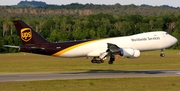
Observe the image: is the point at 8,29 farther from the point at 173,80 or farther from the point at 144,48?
the point at 173,80

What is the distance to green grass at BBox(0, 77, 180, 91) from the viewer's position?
44.1m

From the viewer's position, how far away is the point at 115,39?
64.2 meters

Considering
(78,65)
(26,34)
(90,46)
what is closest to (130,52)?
(90,46)

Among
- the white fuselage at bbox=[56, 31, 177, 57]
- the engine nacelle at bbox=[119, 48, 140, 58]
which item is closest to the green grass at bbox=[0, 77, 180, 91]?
the engine nacelle at bbox=[119, 48, 140, 58]

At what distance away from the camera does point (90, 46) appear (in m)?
63.6

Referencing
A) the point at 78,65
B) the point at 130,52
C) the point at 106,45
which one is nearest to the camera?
the point at 130,52

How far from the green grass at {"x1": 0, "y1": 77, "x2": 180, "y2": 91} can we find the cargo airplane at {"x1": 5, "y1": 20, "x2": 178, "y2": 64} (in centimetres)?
1036

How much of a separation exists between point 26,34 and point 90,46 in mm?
8202

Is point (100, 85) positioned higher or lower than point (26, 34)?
Answer: lower

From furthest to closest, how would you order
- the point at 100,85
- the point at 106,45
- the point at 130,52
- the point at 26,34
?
the point at 106,45
the point at 130,52
the point at 26,34
the point at 100,85

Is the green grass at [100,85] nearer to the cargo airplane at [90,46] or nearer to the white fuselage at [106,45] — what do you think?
the cargo airplane at [90,46]

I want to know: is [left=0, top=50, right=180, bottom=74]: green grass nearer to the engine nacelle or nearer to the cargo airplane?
the cargo airplane

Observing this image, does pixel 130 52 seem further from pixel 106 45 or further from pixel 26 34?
pixel 26 34

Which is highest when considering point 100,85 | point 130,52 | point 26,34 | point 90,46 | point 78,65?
point 26,34
